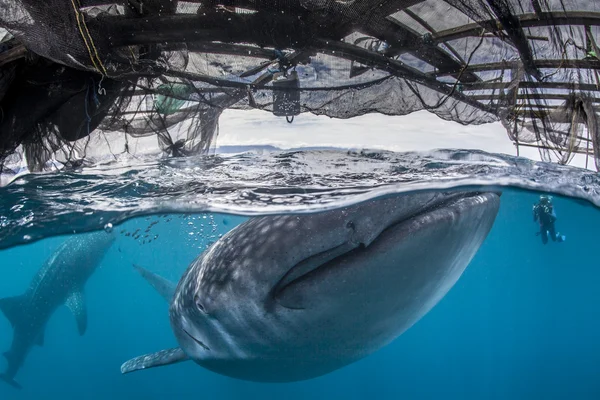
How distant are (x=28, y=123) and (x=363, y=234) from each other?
4.72 m

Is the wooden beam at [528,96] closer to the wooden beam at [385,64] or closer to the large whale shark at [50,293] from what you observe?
the wooden beam at [385,64]

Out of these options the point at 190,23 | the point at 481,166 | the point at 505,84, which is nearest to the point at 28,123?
the point at 190,23

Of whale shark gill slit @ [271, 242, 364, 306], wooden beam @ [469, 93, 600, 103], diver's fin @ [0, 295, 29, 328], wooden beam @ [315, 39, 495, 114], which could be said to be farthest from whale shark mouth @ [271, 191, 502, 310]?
diver's fin @ [0, 295, 29, 328]

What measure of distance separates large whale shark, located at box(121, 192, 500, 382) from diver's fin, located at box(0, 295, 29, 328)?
11545mm

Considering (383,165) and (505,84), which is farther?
(383,165)

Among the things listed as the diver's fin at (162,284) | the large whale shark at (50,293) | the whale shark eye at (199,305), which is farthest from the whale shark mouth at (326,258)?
the large whale shark at (50,293)

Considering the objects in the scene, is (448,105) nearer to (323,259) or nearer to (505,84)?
(505,84)

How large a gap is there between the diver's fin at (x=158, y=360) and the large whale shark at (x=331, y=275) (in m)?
2.33

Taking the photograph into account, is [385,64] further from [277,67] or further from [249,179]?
[249,179]

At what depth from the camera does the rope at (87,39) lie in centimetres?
353

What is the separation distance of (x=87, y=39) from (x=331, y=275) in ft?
10.6

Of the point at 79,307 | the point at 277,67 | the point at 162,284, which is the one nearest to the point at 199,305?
the point at 277,67

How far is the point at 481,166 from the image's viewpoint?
5695mm

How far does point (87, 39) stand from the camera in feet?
12.4
